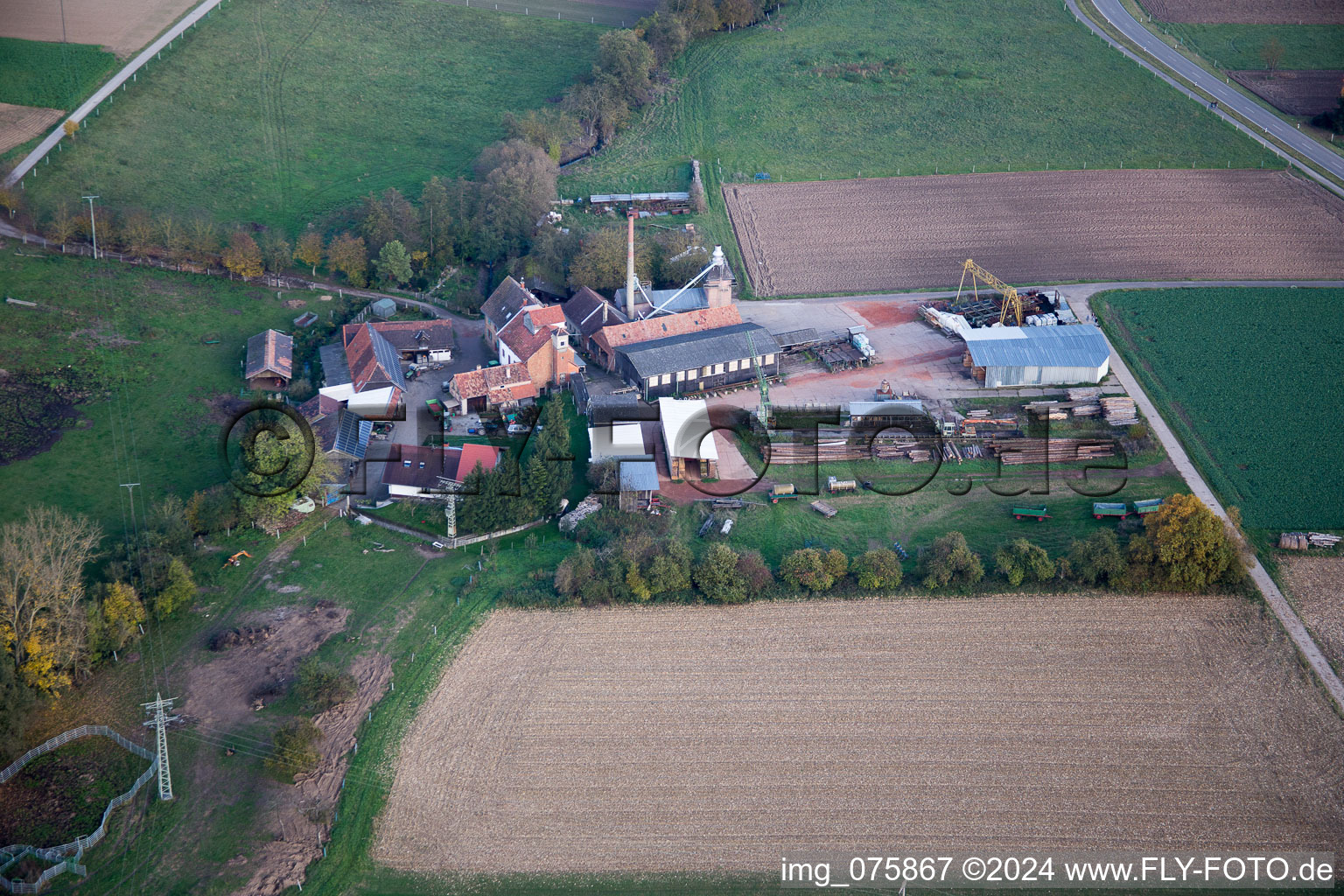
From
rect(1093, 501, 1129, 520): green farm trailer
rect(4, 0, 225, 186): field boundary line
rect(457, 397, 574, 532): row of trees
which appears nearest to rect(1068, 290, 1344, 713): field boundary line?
rect(1093, 501, 1129, 520): green farm trailer

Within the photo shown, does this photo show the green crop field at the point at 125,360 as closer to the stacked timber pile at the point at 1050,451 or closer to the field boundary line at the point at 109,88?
the field boundary line at the point at 109,88

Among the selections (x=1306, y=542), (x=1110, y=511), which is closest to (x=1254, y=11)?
(x=1306, y=542)

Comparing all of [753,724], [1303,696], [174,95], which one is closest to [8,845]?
[753,724]

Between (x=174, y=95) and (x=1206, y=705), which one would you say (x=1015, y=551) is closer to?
(x=1206, y=705)

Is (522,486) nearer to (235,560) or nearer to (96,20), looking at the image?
(235,560)

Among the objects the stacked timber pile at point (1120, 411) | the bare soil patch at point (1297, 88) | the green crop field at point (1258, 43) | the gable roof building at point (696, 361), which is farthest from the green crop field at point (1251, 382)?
the green crop field at point (1258, 43)
